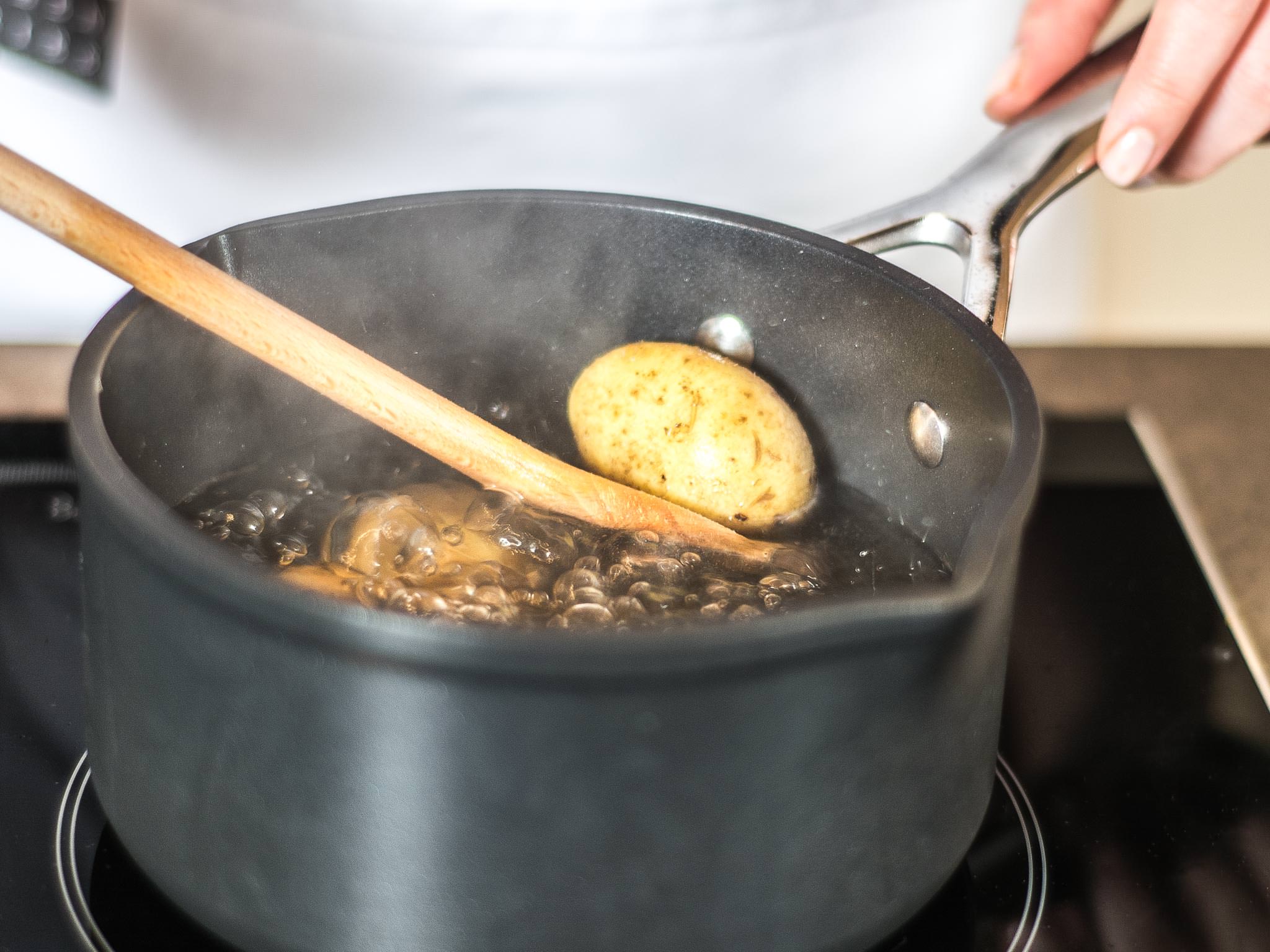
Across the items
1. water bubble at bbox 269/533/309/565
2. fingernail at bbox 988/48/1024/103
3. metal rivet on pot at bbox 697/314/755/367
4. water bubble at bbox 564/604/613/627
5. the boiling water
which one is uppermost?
fingernail at bbox 988/48/1024/103

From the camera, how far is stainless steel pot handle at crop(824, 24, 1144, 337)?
2.37ft

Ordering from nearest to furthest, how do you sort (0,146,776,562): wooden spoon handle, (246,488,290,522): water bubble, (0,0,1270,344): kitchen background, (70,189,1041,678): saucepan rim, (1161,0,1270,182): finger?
(70,189,1041,678): saucepan rim < (0,146,776,562): wooden spoon handle < (246,488,290,522): water bubble < (1161,0,1270,182): finger < (0,0,1270,344): kitchen background

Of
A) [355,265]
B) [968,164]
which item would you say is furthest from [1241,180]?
[355,265]

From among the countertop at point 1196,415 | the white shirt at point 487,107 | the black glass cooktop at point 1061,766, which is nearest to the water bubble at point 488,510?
the black glass cooktop at point 1061,766

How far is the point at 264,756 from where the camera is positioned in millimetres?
414

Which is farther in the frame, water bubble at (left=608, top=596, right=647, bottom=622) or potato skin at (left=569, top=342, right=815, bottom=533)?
potato skin at (left=569, top=342, right=815, bottom=533)

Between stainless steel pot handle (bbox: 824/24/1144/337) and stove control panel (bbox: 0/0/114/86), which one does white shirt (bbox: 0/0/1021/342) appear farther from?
stainless steel pot handle (bbox: 824/24/1144/337)

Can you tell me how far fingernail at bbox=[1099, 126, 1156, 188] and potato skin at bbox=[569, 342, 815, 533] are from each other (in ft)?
0.94

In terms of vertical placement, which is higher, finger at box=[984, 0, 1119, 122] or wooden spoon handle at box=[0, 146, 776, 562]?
finger at box=[984, 0, 1119, 122]

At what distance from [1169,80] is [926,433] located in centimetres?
32

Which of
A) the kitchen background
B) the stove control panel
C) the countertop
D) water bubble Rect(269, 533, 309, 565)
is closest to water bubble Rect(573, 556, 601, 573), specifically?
water bubble Rect(269, 533, 309, 565)

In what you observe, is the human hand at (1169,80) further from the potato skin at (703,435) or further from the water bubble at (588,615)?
the water bubble at (588,615)

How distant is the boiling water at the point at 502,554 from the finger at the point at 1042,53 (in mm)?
357

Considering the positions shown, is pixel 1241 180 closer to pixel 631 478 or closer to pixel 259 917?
pixel 631 478
